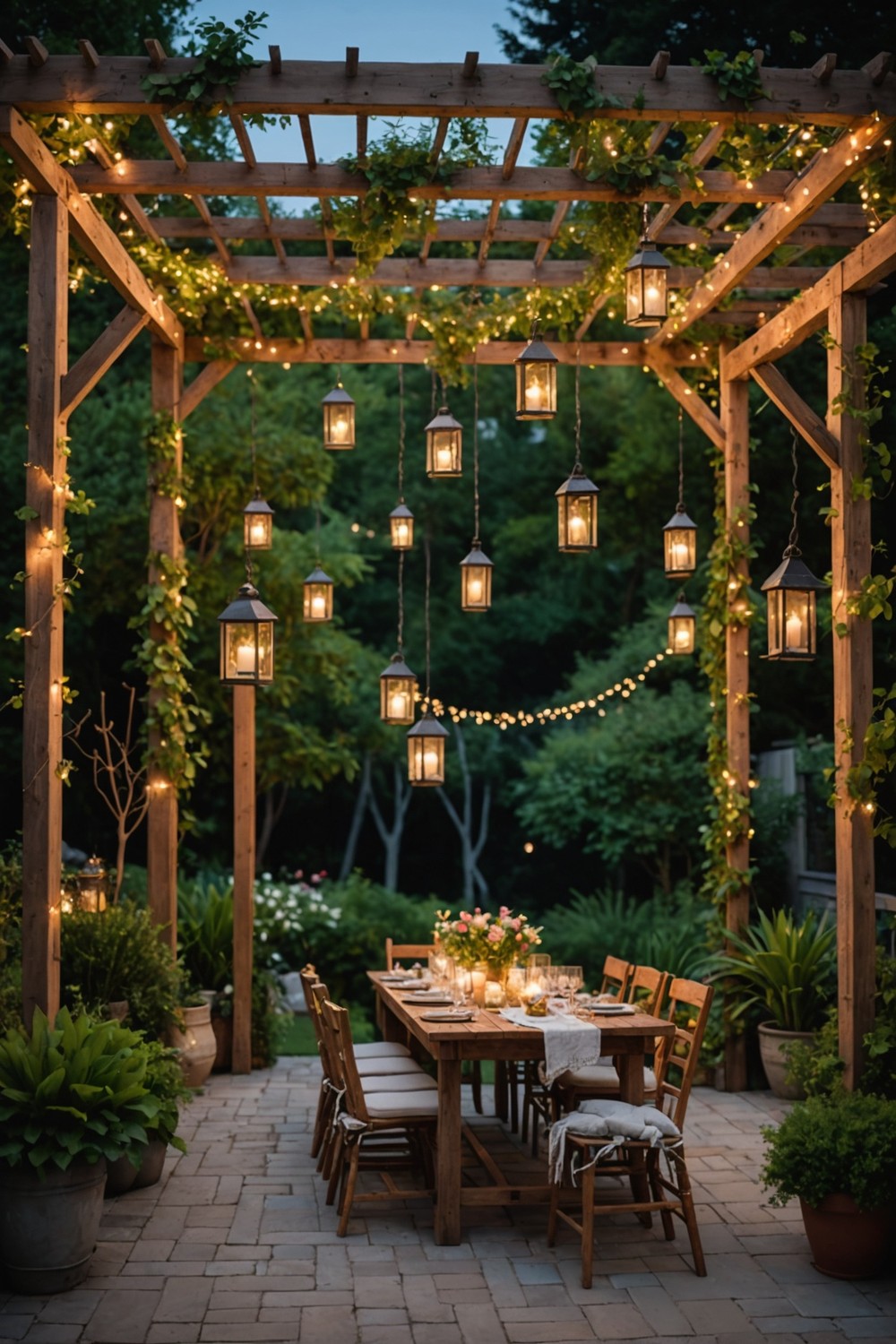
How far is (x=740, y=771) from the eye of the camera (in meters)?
8.38

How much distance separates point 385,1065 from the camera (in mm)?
6387

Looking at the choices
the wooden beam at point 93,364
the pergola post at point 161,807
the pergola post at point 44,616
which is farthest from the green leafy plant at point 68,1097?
the pergola post at point 161,807

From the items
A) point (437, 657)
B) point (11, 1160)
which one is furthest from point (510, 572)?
point (11, 1160)

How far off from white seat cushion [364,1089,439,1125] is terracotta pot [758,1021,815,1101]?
292 cm

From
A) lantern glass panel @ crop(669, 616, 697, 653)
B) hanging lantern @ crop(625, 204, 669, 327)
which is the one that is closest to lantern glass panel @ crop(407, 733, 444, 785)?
lantern glass panel @ crop(669, 616, 697, 653)

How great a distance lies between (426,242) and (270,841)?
11.0m

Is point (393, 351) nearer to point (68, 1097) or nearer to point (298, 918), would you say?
point (298, 918)

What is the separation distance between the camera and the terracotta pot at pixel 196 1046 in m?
7.84

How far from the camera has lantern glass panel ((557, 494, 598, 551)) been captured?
6.93 meters

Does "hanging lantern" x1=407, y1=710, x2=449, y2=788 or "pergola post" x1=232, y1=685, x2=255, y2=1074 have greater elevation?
"hanging lantern" x1=407, y1=710, x2=449, y2=788

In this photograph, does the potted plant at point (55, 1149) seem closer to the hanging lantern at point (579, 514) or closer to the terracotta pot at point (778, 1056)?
the hanging lantern at point (579, 514)

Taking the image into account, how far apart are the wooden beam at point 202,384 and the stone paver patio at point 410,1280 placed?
4.37 metres

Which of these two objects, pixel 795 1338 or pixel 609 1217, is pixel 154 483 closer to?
pixel 609 1217

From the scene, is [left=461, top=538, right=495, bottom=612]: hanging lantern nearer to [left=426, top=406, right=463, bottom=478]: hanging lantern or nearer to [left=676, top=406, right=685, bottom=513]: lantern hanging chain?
[left=426, top=406, right=463, bottom=478]: hanging lantern
